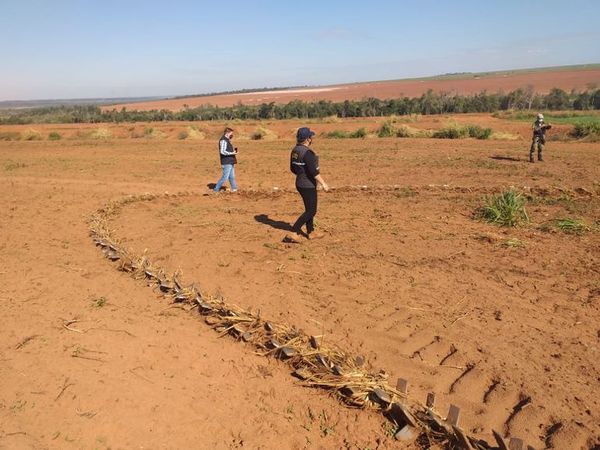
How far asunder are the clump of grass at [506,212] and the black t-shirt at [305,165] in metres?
3.29

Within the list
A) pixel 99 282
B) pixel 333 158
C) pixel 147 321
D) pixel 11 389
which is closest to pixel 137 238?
pixel 99 282

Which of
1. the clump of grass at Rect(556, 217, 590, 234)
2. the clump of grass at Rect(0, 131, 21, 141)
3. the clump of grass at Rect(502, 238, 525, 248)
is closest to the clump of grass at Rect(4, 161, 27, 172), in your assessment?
the clump of grass at Rect(0, 131, 21, 141)

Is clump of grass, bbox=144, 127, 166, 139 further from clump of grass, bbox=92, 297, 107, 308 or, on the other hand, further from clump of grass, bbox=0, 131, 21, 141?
clump of grass, bbox=92, 297, 107, 308

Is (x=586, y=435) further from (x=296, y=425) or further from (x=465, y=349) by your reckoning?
(x=296, y=425)

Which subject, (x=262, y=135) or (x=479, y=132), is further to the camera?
(x=262, y=135)

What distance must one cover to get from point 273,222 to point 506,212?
4018 mm

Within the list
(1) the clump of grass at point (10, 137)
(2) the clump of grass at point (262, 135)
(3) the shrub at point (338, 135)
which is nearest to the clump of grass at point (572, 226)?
(3) the shrub at point (338, 135)

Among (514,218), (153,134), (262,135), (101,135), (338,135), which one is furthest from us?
(153,134)

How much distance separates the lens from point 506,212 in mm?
7703

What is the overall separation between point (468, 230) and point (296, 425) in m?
5.24

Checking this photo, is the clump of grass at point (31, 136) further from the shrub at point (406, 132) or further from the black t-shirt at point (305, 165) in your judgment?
the black t-shirt at point (305, 165)

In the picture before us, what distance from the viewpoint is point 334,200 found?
9.91 metres

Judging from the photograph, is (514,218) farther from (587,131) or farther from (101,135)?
(101,135)

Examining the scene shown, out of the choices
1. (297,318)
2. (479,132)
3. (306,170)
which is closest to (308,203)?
(306,170)
